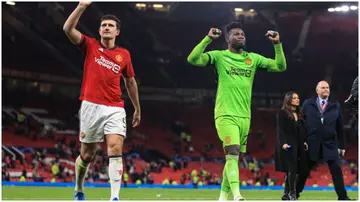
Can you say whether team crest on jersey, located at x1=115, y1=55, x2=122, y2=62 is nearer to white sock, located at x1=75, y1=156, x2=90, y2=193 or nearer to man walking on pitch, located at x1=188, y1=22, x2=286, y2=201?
man walking on pitch, located at x1=188, y1=22, x2=286, y2=201

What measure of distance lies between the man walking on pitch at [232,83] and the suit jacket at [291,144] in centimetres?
197

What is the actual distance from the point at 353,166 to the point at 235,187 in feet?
Result: 72.3

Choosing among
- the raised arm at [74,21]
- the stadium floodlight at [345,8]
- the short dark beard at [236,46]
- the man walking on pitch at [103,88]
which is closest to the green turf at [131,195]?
the man walking on pitch at [103,88]

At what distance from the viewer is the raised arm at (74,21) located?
6.27 m

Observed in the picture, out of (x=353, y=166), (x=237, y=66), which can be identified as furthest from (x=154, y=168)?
(x=237, y=66)

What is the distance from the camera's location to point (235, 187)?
272 inches

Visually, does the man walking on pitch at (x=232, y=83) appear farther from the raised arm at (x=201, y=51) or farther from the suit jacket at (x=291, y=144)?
the suit jacket at (x=291, y=144)

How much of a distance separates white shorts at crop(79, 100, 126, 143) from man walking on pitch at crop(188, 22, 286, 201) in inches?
45.8

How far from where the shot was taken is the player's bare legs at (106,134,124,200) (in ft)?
20.9

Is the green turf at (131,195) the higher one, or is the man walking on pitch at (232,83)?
the man walking on pitch at (232,83)

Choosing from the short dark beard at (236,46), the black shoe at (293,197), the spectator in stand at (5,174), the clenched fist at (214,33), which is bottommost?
the spectator in stand at (5,174)

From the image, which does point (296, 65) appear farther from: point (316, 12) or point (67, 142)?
point (67, 142)

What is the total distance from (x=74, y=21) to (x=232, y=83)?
2.10 metres

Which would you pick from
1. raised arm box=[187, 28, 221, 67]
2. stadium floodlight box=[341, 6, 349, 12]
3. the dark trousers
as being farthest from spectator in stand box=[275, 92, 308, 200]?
stadium floodlight box=[341, 6, 349, 12]
